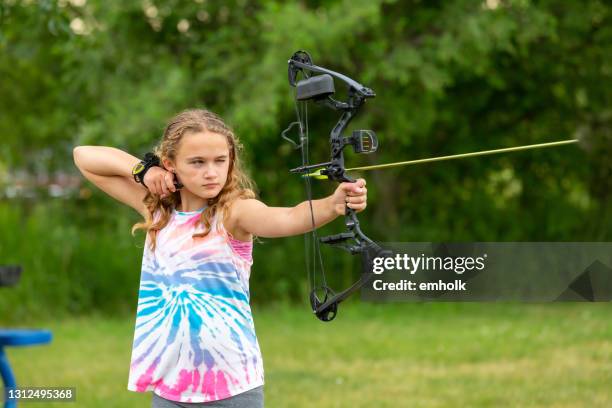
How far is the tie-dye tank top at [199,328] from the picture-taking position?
131 inches

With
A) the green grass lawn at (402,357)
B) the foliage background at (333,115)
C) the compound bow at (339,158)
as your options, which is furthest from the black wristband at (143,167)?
the foliage background at (333,115)

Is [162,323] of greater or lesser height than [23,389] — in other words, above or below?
above

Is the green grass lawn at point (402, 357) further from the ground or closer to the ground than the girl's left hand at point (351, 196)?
closer to the ground

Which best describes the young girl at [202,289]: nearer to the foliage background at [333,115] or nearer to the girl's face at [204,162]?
the girl's face at [204,162]

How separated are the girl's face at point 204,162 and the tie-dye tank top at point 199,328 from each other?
13 cm

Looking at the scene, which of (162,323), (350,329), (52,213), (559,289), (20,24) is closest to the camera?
(162,323)

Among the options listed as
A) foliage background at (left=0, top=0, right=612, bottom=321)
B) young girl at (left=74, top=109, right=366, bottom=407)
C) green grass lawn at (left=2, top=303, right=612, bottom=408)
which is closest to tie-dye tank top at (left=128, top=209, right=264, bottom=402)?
young girl at (left=74, top=109, right=366, bottom=407)

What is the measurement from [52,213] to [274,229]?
1131 centimetres

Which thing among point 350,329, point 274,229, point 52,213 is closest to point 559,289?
point 274,229

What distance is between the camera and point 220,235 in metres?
3.35

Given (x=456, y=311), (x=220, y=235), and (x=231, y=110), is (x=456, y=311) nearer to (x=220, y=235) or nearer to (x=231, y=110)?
(x=231, y=110)

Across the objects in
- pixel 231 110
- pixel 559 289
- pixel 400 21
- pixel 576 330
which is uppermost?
pixel 400 21

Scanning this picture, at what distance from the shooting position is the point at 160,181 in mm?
3498

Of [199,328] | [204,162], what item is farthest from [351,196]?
[199,328]
